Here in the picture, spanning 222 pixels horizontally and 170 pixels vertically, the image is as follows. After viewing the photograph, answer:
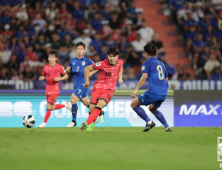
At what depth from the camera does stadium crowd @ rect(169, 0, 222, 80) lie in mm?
15581

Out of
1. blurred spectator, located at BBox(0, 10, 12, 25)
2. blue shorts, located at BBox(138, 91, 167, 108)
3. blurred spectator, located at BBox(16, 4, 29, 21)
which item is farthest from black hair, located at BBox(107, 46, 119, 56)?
blurred spectator, located at BBox(0, 10, 12, 25)

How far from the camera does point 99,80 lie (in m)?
9.09

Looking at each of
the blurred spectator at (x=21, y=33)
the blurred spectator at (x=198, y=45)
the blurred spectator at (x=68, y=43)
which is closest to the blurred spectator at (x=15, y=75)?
the blurred spectator at (x=21, y=33)

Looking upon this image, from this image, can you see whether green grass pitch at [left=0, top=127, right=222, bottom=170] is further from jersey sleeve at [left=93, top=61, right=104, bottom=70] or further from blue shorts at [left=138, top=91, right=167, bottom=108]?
jersey sleeve at [left=93, top=61, right=104, bottom=70]

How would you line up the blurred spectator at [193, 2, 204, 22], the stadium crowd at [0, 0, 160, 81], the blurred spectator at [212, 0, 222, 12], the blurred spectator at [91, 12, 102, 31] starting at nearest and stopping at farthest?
the stadium crowd at [0, 0, 160, 81] < the blurred spectator at [91, 12, 102, 31] < the blurred spectator at [193, 2, 204, 22] < the blurred spectator at [212, 0, 222, 12]

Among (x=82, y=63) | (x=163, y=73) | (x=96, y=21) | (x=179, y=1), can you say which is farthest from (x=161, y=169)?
(x=179, y=1)

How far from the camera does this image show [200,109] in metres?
12.2

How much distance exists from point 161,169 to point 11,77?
425 inches

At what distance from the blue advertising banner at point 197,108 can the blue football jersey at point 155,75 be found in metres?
3.74

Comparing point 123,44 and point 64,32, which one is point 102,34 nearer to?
point 123,44

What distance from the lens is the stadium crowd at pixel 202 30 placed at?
15581 mm

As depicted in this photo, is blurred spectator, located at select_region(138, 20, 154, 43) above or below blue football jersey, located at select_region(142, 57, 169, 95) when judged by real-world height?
above

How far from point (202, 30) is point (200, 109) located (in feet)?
20.6

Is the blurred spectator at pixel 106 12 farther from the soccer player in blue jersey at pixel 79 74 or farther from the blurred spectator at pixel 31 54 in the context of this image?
the soccer player in blue jersey at pixel 79 74
